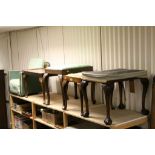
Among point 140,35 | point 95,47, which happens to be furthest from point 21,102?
point 140,35

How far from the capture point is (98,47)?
2.52 meters

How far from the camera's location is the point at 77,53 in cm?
288

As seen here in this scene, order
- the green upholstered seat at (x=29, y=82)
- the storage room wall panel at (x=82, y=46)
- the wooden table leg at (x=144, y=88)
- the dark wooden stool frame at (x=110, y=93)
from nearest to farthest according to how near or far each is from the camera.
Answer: the dark wooden stool frame at (x=110, y=93), the wooden table leg at (x=144, y=88), the storage room wall panel at (x=82, y=46), the green upholstered seat at (x=29, y=82)

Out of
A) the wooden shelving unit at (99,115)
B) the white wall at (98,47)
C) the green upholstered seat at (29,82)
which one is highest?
the white wall at (98,47)

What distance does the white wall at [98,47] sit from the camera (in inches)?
79.9

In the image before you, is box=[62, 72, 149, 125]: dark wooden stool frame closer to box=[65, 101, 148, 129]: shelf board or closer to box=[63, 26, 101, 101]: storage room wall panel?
box=[65, 101, 148, 129]: shelf board

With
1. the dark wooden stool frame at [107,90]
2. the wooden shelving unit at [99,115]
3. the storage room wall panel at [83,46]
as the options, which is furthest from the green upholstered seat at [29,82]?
the dark wooden stool frame at [107,90]

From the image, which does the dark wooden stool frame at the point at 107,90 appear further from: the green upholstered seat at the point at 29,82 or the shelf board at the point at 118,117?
the green upholstered seat at the point at 29,82

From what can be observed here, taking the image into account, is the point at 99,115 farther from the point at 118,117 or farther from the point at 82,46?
the point at 82,46

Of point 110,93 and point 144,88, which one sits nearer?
point 110,93

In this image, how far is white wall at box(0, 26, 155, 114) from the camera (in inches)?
79.9

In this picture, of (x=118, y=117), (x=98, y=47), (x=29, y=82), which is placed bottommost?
(x=118, y=117)

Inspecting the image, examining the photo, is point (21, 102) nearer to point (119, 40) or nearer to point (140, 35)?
point (119, 40)

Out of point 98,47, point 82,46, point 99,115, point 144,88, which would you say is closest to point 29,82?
point 82,46
